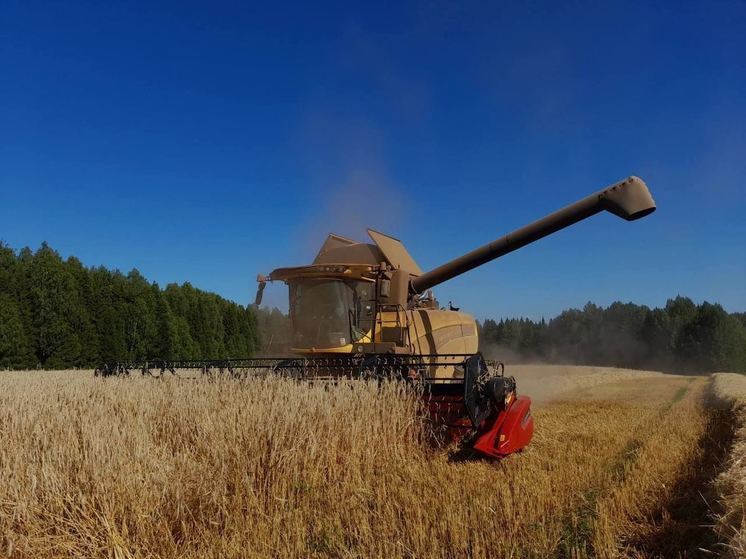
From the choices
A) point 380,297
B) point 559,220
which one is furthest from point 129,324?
point 559,220

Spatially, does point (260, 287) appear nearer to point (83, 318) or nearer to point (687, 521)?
point (687, 521)

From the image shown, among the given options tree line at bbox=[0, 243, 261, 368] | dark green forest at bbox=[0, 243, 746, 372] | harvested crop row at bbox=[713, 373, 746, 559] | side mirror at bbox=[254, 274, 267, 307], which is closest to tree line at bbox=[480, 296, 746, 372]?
dark green forest at bbox=[0, 243, 746, 372]

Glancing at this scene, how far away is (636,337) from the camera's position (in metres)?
55.2

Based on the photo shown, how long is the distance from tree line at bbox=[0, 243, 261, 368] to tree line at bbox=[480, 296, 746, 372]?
26753mm

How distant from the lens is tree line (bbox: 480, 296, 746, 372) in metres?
46.7

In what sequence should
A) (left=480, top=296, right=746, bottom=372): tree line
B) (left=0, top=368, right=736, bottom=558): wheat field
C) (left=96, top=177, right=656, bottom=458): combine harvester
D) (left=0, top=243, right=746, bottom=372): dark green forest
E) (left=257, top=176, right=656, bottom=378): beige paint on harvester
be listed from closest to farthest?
(left=0, top=368, right=736, bottom=558): wheat field, (left=96, top=177, right=656, bottom=458): combine harvester, (left=257, top=176, right=656, bottom=378): beige paint on harvester, (left=0, top=243, right=746, bottom=372): dark green forest, (left=480, top=296, right=746, bottom=372): tree line

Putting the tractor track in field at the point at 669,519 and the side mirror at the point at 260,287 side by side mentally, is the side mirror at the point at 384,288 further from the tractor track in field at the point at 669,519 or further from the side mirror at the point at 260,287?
the tractor track in field at the point at 669,519

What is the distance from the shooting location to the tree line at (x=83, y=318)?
21.7 metres

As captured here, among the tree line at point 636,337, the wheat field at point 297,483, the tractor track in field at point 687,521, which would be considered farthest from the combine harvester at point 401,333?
the tree line at point 636,337

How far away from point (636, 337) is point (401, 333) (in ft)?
178

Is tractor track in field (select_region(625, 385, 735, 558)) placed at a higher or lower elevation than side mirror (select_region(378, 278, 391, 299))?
lower

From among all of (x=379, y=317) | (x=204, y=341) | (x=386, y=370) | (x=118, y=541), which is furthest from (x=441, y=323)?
(x=204, y=341)

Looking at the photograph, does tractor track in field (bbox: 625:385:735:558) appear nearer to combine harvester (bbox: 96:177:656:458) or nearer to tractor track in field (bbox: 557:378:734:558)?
tractor track in field (bbox: 557:378:734:558)

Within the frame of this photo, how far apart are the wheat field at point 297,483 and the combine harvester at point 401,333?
413 mm
